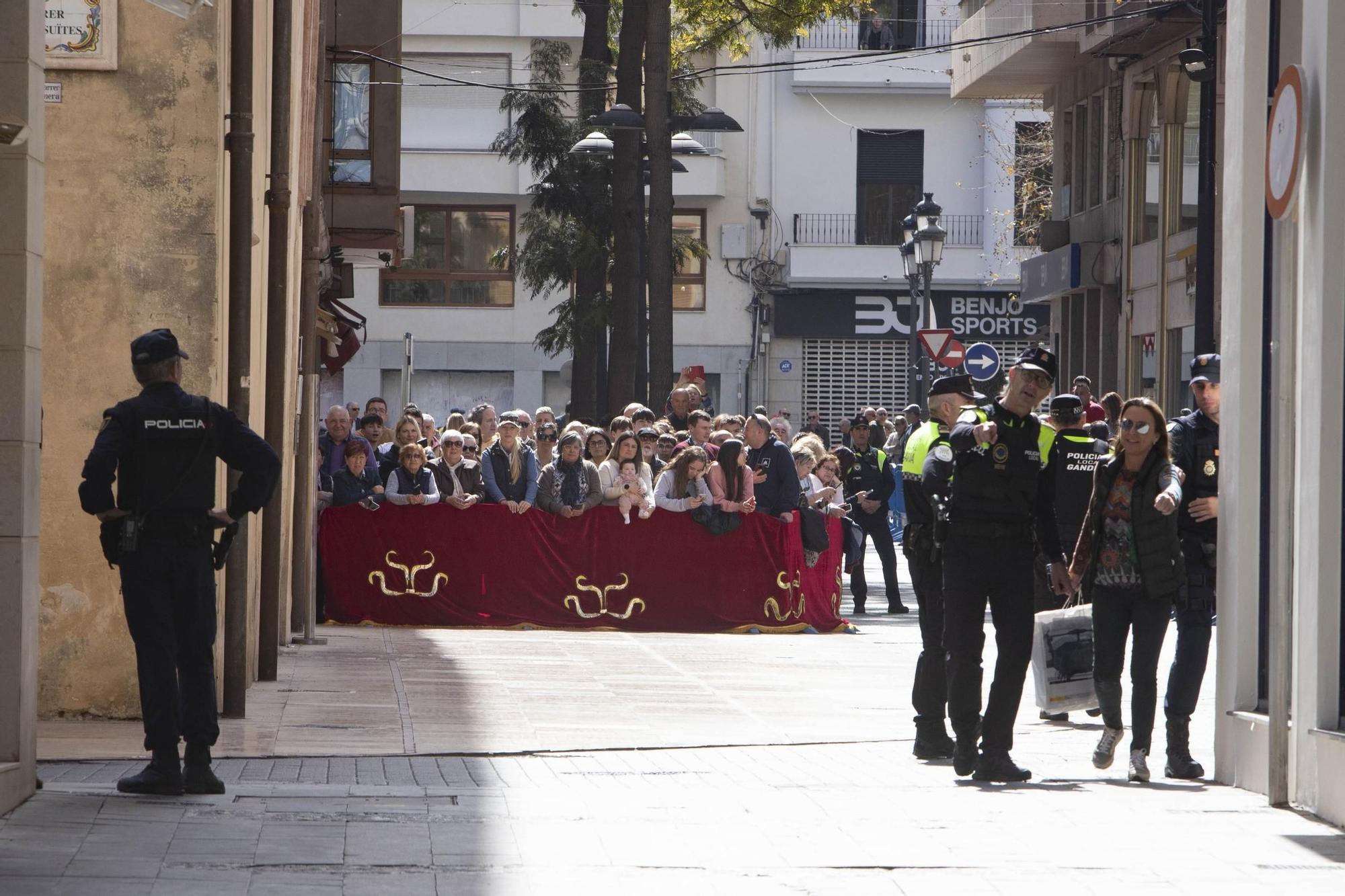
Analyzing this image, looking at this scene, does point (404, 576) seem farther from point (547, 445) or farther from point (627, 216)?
point (627, 216)

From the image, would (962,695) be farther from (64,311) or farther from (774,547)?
(774,547)

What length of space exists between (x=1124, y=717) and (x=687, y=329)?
37892 millimetres

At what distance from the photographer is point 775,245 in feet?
167

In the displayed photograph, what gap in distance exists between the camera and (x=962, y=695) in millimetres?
9914

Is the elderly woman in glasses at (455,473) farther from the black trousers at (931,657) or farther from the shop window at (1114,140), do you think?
the shop window at (1114,140)

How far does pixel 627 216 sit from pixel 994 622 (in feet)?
62.8

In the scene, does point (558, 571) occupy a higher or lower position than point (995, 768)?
higher

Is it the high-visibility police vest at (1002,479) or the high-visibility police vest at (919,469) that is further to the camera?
the high-visibility police vest at (919,469)

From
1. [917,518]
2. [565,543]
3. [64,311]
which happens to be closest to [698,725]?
[917,518]

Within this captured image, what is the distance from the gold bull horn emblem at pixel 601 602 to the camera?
1881 centimetres

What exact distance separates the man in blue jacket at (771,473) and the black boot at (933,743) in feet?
26.9

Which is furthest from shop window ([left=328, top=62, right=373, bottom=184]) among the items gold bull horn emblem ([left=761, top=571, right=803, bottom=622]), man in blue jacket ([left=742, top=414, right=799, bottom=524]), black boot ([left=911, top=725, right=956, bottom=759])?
black boot ([left=911, top=725, right=956, bottom=759])

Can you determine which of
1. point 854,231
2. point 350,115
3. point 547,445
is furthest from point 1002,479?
point 854,231

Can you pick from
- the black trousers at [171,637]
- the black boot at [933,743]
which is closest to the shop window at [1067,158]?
the black boot at [933,743]
